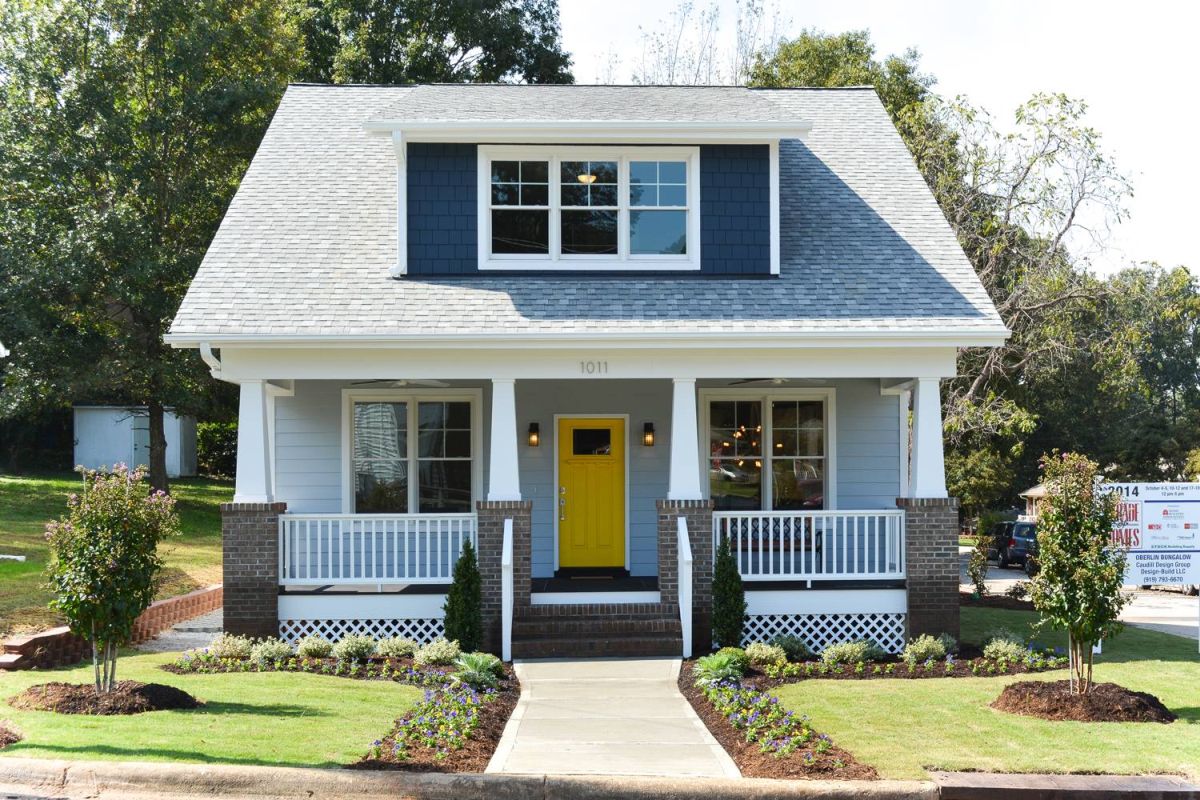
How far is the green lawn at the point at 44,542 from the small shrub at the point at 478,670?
3046 millimetres

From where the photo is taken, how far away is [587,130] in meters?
14.6

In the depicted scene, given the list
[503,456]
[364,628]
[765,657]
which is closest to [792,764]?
[765,657]

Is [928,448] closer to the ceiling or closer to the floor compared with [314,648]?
closer to the ceiling

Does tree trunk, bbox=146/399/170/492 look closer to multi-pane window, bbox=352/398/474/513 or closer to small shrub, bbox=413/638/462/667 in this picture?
multi-pane window, bbox=352/398/474/513

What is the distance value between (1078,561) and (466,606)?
21.0 feet

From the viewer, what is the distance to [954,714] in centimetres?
1009

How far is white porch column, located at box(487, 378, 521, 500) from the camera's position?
44.8 feet

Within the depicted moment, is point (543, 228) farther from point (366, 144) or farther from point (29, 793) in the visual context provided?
point (29, 793)

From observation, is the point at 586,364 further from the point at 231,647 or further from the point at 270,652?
the point at 231,647

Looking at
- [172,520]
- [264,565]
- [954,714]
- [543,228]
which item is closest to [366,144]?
[543,228]

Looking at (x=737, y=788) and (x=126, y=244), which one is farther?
(x=126, y=244)

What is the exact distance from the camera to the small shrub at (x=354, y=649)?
12867 millimetres

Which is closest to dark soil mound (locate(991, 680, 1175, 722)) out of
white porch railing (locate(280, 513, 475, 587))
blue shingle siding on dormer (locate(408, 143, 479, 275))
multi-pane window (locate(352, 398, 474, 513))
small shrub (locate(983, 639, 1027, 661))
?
small shrub (locate(983, 639, 1027, 661))

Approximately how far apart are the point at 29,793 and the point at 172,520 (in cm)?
316
